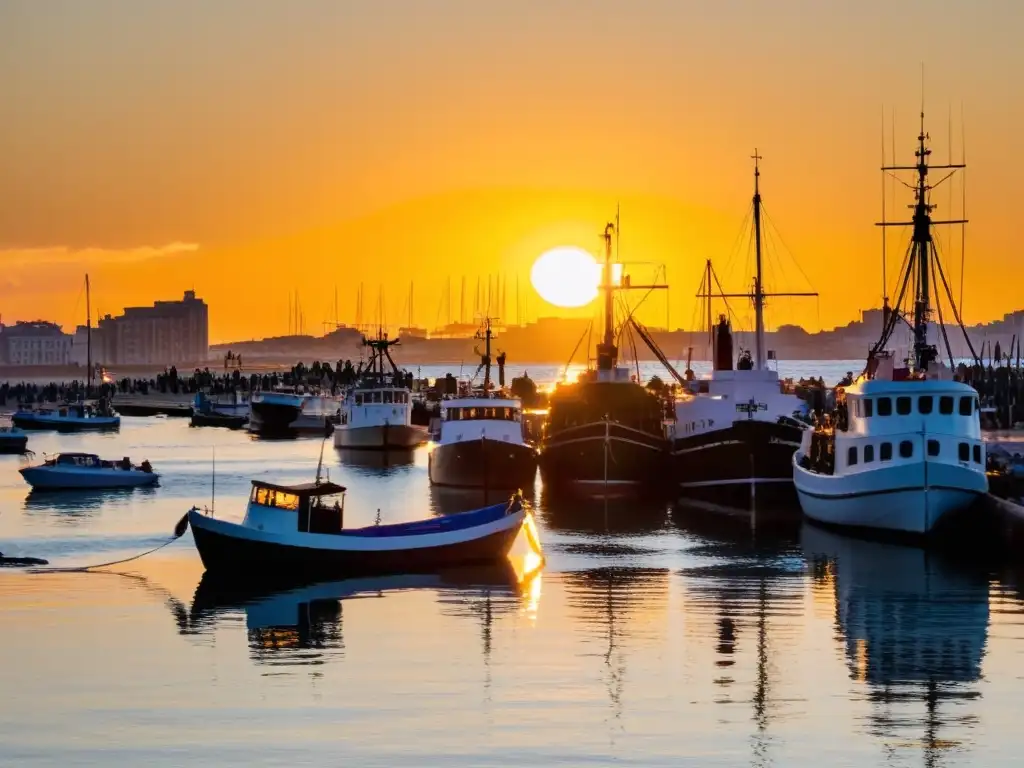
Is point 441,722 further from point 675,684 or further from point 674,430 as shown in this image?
point 674,430

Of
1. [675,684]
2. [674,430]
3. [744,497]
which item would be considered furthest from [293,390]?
[675,684]

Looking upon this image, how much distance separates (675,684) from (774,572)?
1736 cm

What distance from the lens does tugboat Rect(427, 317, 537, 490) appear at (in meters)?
78.6

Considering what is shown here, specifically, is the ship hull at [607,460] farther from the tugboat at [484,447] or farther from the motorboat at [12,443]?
the motorboat at [12,443]

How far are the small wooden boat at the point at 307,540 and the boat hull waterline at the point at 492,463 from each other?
3040 centimetres

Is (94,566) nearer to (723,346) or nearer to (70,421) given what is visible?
(723,346)

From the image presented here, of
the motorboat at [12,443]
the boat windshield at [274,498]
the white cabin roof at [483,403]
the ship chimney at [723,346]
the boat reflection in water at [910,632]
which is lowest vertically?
the boat reflection in water at [910,632]

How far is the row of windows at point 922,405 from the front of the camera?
54.0m

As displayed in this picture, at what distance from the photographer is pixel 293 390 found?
182125mm

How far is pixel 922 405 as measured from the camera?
54.1 m

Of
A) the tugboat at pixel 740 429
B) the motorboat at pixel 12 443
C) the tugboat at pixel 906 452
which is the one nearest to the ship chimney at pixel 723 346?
the tugboat at pixel 740 429

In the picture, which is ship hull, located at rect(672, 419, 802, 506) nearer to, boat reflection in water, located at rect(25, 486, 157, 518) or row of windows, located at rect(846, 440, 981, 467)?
row of windows, located at rect(846, 440, 981, 467)

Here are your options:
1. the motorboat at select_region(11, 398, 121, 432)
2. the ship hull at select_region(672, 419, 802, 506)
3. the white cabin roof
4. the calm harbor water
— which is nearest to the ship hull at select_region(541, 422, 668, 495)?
the white cabin roof

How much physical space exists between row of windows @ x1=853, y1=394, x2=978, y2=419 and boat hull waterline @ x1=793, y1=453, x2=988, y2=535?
1964 millimetres
